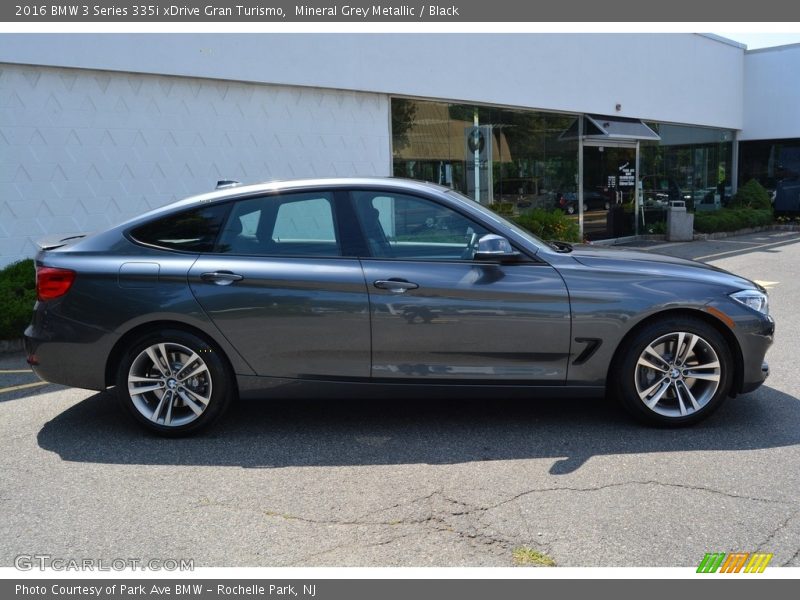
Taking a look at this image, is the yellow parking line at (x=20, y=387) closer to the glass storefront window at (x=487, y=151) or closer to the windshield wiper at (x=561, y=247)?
the windshield wiper at (x=561, y=247)

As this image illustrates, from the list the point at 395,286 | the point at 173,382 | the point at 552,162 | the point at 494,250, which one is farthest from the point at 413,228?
the point at 552,162

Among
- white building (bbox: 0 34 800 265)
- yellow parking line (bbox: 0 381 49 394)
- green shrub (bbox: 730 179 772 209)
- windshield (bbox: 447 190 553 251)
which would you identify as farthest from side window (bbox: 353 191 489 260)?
green shrub (bbox: 730 179 772 209)

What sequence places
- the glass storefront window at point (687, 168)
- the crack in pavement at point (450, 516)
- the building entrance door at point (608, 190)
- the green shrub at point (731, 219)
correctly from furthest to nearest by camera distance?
1. the glass storefront window at point (687, 168)
2. the green shrub at point (731, 219)
3. the building entrance door at point (608, 190)
4. the crack in pavement at point (450, 516)

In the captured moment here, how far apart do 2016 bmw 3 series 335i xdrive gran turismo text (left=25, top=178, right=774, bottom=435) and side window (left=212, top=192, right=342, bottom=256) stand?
1 cm

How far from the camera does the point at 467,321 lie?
4668 mm

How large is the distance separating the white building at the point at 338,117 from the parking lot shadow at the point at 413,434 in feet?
15.6

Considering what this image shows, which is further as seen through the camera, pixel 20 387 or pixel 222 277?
pixel 20 387

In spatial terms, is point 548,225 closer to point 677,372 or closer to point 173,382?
point 677,372

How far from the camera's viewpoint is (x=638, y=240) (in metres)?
19.3

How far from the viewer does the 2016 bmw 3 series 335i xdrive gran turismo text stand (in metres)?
4.69

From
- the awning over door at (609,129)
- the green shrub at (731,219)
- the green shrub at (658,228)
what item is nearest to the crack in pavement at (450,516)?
the awning over door at (609,129)

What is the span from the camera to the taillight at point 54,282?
15.8ft

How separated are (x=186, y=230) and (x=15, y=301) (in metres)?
3.55

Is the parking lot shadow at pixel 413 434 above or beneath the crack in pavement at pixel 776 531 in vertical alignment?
above
